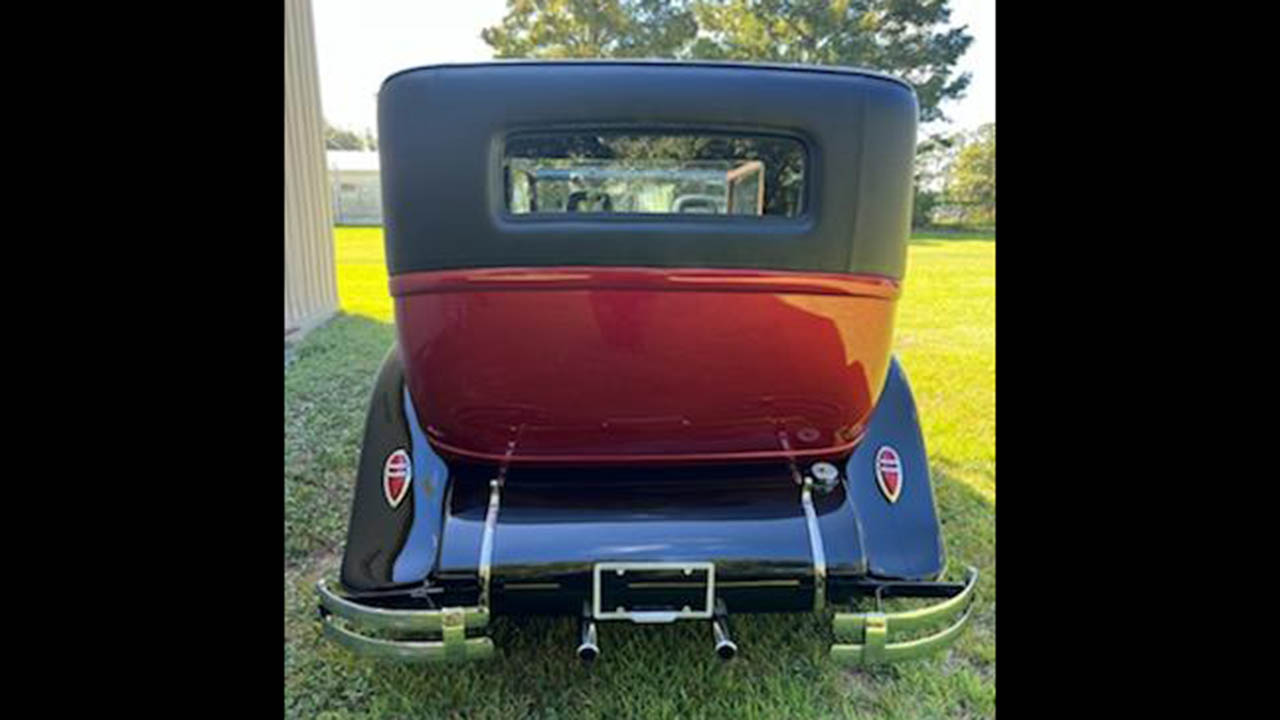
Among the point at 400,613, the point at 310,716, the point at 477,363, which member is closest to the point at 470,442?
the point at 477,363

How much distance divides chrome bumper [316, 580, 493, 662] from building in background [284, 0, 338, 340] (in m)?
5.62

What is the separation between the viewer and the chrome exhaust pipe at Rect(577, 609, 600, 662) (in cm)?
171

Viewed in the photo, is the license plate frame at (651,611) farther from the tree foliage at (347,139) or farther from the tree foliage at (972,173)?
the tree foliage at (347,139)

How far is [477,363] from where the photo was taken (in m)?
1.86

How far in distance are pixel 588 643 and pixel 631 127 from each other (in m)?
1.26

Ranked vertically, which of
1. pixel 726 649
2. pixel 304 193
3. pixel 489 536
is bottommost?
pixel 726 649

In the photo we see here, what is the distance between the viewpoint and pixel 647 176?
94.2 inches

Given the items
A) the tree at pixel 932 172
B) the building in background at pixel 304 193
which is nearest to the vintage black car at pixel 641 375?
the building in background at pixel 304 193

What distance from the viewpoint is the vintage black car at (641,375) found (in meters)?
1.69

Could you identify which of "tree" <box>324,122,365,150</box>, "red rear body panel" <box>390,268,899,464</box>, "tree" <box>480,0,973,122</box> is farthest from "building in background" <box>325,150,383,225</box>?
"red rear body panel" <box>390,268,899,464</box>

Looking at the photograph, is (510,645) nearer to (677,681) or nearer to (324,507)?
(677,681)

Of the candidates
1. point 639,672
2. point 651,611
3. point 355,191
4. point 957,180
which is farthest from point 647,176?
point 355,191

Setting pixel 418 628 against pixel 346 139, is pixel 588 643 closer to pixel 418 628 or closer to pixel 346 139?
pixel 418 628

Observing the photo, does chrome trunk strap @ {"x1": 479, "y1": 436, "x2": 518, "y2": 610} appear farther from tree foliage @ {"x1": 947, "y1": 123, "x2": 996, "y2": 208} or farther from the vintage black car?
tree foliage @ {"x1": 947, "y1": 123, "x2": 996, "y2": 208}
